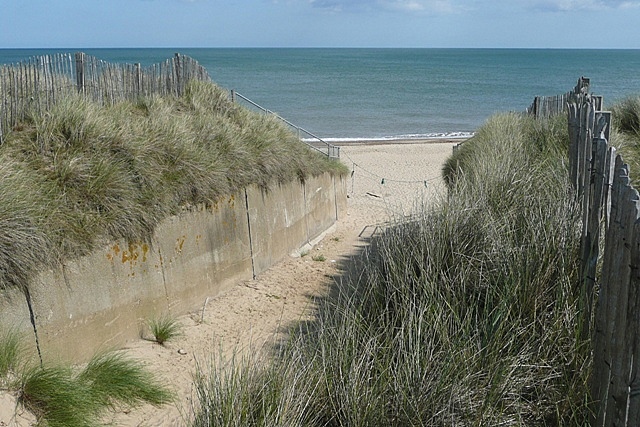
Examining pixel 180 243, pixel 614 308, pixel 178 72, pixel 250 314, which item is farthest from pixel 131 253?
pixel 178 72

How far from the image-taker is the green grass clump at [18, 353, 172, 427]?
4.90 m

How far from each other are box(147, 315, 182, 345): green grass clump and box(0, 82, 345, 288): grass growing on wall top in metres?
1.00

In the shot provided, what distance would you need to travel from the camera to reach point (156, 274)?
7.88 meters

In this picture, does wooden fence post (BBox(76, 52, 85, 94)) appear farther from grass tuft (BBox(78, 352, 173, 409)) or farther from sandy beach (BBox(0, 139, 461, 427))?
grass tuft (BBox(78, 352, 173, 409))

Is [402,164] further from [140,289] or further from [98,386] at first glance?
[98,386]

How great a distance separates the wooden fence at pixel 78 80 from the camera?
8.66m

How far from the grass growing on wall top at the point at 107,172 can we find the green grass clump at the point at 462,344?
9.64 ft

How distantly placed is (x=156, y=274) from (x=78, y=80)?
4.17 meters

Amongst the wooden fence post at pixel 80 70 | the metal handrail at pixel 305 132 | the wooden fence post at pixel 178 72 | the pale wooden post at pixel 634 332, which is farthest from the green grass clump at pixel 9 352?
the metal handrail at pixel 305 132

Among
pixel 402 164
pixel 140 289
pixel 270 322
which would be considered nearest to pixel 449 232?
pixel 270 322

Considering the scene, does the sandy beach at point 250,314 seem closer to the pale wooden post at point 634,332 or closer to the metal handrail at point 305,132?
the metal handrail at point 305,132

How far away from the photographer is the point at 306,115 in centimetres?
4512

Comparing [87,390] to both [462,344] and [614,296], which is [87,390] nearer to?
[462,344]

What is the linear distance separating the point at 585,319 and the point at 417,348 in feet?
4.06
